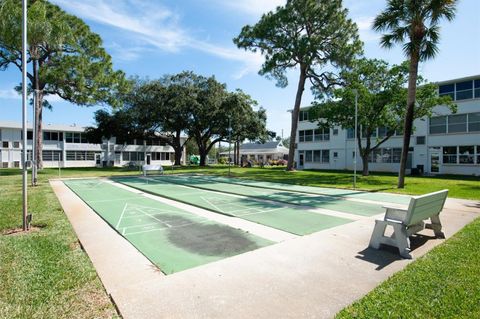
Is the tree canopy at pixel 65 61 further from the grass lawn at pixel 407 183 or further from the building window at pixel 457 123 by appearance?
the building window at pixel 457 123

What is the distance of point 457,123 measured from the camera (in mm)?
27391

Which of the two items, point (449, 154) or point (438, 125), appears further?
point (438, 125)

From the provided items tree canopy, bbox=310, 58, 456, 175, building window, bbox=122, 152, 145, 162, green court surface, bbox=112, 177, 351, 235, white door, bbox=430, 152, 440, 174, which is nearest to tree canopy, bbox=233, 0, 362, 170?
tree canopy, bbox=310, 58, 456, 175

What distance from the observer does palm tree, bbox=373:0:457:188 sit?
1433 cm

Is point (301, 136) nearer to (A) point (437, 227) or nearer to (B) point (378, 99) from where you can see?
(B) point (378, 99)

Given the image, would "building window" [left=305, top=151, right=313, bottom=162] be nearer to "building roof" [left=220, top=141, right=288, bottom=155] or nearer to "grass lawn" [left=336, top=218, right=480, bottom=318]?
"building roof" [left=220, top=141, right=288, bottom=155]

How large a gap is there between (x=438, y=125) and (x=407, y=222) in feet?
94.6

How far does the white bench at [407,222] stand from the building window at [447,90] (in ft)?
88.5

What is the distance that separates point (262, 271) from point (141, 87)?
1552 inches

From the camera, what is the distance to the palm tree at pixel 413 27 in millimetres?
14328

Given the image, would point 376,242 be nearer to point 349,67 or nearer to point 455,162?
point 349,67

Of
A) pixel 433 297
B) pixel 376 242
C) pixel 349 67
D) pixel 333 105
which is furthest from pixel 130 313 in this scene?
pixel 349 67

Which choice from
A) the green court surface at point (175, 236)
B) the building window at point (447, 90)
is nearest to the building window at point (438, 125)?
the building window at point (447, 90)

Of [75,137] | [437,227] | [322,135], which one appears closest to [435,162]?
[322,135]
